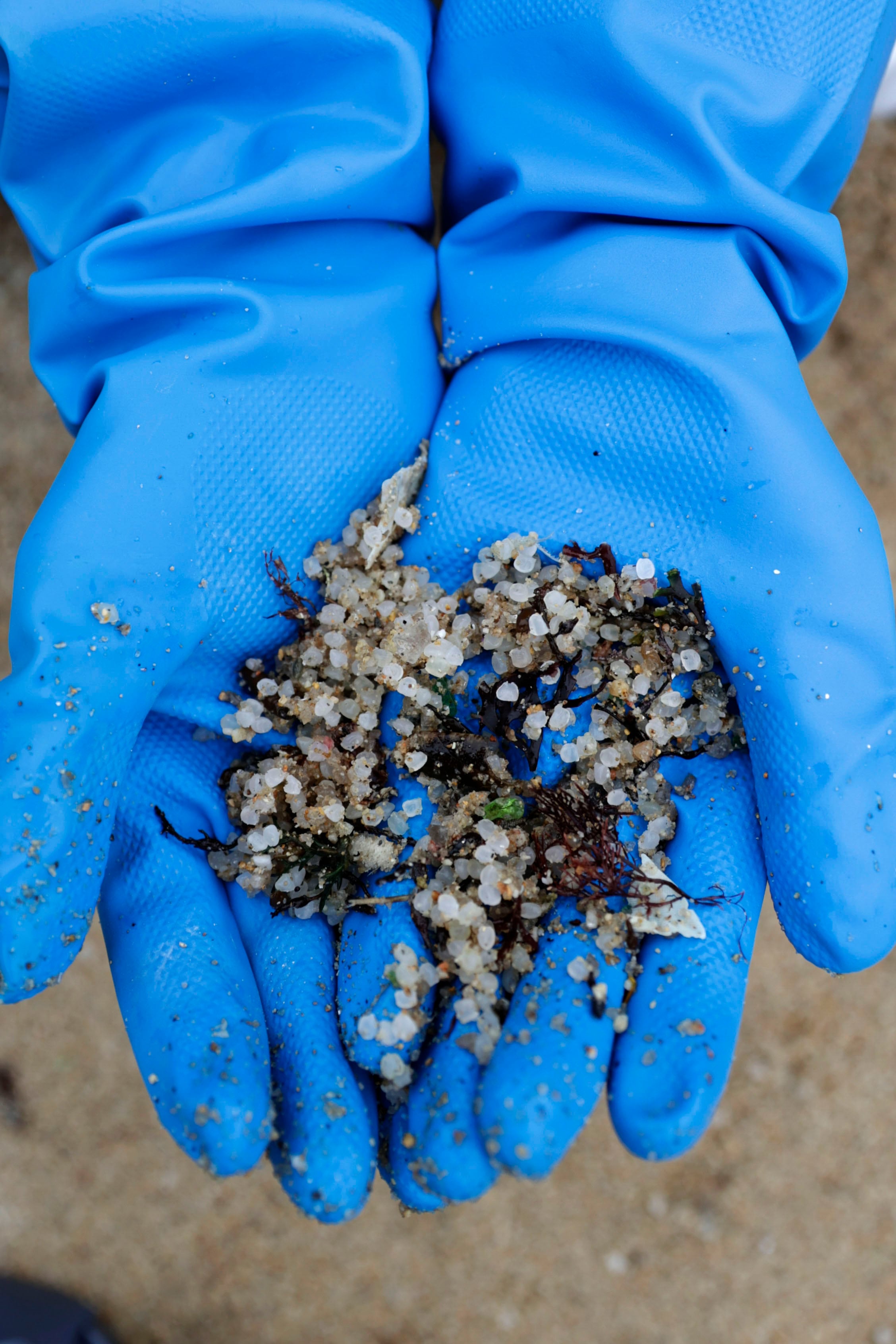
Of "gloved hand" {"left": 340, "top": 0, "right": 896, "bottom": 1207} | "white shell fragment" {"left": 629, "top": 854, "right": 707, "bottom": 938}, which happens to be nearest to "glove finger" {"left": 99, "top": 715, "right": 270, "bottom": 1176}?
"gloved hand" {"left": 340, "top": 0, "right": 896, "bottom": 1207}

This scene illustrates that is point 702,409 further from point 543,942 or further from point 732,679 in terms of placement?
point 543,942

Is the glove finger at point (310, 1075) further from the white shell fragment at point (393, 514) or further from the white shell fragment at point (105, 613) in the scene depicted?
the white shell fragment at point (393, 514)

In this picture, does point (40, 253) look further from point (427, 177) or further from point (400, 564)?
point (400, 564)

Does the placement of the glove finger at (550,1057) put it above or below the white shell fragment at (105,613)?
below

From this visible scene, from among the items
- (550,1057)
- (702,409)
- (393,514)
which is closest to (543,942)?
(550,1057)

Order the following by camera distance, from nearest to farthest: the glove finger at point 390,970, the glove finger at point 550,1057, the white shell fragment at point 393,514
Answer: the glove finger at point 550,1057, the glove finger at point 390,970, the white shell fragment at point 393,514

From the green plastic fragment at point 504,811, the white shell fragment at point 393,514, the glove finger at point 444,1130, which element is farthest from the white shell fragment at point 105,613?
the glove finger at point 444,1130
